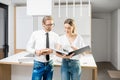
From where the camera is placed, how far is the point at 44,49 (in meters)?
2.33

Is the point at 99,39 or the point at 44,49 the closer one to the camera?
the point at 44,49

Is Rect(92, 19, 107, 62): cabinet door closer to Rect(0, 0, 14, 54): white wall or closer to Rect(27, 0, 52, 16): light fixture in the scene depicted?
Rect(0, 0, 14, 54): white wall

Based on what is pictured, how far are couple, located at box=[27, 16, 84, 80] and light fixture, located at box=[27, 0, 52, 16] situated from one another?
488 mm

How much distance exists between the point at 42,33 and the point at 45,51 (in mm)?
258

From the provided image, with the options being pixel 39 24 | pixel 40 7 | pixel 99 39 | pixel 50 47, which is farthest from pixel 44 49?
pixel 99 39

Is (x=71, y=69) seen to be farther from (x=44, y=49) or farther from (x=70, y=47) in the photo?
(x=44, y=49)

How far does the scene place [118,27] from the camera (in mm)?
5895

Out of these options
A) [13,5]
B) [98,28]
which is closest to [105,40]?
[98,28]

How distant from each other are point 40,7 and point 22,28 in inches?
86.1

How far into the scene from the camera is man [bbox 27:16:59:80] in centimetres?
232

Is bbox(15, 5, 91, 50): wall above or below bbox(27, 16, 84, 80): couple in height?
above

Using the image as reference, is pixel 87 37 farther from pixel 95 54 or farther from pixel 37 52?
pixel 95 54

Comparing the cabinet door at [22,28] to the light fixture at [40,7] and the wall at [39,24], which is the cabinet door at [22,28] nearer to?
the wall at [39,24]

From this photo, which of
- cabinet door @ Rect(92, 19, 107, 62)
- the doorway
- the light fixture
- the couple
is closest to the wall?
the doorway
